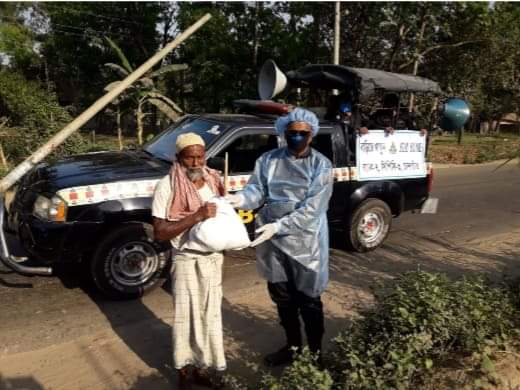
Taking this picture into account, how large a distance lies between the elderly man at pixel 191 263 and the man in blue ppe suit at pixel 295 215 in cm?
29

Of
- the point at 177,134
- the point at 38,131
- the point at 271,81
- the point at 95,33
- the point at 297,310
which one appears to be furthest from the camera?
the point at 95,33

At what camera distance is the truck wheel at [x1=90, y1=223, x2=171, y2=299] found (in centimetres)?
429

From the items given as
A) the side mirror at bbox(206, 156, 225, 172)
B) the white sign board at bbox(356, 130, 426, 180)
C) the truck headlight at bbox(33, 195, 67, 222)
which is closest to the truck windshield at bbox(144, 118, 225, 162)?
the side mirror at bbox(206, 156, 225, 172)

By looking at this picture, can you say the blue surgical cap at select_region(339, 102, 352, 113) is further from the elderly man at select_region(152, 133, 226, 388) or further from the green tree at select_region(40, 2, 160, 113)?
the green tree at select_region(40, 2, 160, 113)

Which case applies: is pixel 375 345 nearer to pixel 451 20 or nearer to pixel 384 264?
pixel 384 264

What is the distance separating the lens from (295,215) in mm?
2988

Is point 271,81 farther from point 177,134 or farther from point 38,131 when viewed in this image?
point 38,131

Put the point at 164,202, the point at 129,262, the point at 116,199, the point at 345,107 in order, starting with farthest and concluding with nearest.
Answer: the point at 345,107, the point at 129,262, the point at 116,199, the point at 164,202

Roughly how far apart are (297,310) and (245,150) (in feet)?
7.55

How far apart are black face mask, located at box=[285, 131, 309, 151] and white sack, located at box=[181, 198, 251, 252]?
616 mm

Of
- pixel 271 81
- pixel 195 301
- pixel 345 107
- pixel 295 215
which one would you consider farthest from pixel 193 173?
pixel 271 81

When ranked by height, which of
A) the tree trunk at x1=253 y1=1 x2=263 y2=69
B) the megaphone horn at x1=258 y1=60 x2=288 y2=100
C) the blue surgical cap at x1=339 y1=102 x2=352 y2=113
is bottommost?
the blue surgical cap at x1=339 y1=102 x2=352 y2=113

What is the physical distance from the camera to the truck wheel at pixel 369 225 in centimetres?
603

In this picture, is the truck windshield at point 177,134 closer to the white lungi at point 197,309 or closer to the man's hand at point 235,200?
the man's hand at point 235,200
